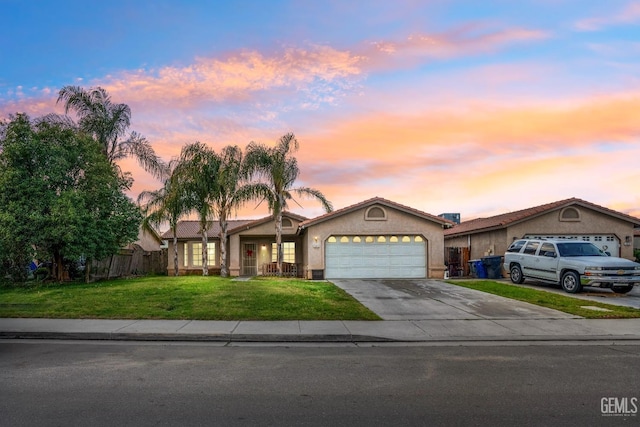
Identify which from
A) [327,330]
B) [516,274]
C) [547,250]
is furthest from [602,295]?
[327,330]

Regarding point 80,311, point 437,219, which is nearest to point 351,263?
point 437,219

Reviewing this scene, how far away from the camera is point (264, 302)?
41.4 ft

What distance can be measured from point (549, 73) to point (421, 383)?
1407 cm

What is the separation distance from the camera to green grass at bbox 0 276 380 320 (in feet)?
35.4

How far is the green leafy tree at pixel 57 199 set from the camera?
17969 mm

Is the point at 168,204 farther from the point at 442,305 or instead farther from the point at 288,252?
the point at 442,305

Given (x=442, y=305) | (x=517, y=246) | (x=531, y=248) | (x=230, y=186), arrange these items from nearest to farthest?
1. (x=442, y=305)
2. (x=531, y=248)
3. (x=517, y=246)
4. (x=230, y=186)

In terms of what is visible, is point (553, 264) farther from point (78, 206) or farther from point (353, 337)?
point (78, 206)

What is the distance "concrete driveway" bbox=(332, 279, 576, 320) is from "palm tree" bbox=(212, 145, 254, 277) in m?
8.40

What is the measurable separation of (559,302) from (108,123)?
22.8 m

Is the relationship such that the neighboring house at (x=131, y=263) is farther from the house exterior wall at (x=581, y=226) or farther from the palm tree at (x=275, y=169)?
the house exterior wall at (x=581, y=226)

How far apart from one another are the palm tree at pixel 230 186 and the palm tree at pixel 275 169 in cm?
47

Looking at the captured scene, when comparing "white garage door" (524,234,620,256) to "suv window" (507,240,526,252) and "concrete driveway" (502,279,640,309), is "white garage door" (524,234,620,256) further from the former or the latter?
"concrete driveway" (502,279,640,309)

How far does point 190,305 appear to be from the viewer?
40.2 ft
